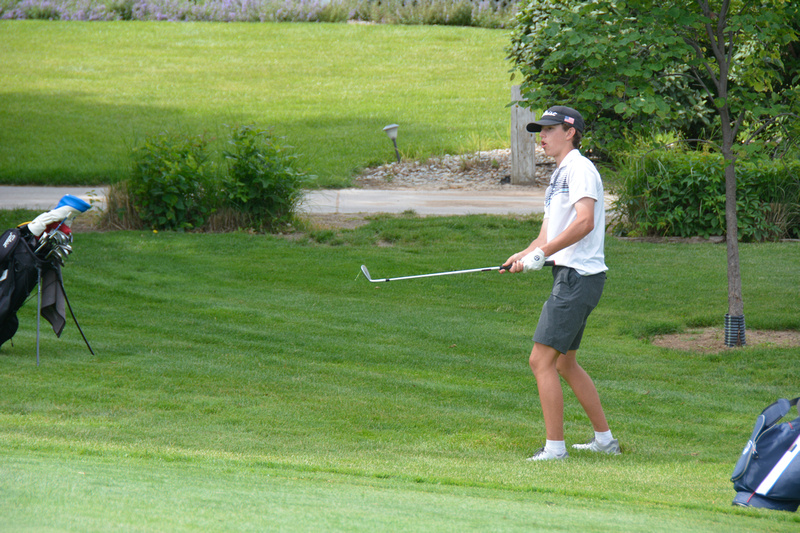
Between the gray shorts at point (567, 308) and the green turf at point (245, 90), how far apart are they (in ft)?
34.4

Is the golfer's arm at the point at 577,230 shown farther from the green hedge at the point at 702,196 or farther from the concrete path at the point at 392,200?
the concrete path at the point at 392,200

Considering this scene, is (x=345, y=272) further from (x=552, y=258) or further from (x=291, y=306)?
(x=552, y=258)

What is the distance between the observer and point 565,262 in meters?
4.68

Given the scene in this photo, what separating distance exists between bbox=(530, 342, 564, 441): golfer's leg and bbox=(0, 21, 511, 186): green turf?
10.5 meters

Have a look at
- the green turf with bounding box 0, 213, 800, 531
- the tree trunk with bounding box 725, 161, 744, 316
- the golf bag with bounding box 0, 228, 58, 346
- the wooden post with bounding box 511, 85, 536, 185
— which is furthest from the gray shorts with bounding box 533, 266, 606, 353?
the wooden post with bounding box 511, 85, 536, 185

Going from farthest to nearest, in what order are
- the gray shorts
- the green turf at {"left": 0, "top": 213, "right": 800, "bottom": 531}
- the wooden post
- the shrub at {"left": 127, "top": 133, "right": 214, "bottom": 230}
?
1. the wooden post
2. the shrub at {"left": 127, "top": 133, "right": 214, "bottom": 230}
3. the gray shorts
4. the green turf at {"left": 0, "top": 213, "right": 800, "bottom": 531}

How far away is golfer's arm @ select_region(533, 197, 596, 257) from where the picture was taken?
4.53 m

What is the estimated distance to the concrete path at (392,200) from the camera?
1420 cm

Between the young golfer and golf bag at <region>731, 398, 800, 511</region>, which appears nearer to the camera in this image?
golf bag at <region>731, 398, 800, 511</region>

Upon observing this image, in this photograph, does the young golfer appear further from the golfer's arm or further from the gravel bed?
the gravel bed

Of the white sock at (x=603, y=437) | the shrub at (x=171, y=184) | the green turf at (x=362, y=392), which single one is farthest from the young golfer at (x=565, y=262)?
the shrub at (x=171, y=184)

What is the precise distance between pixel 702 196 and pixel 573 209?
26.9ft

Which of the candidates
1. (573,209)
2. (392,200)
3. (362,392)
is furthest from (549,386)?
(392,200)

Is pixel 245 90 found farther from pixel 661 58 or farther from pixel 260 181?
pixel 661 58
